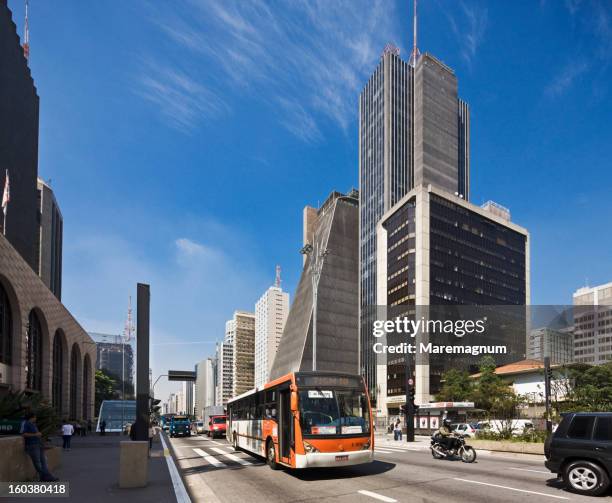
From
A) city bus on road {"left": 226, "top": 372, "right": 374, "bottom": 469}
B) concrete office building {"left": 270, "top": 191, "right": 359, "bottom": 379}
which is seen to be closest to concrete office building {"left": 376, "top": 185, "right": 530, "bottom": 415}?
concrete office building {"left": 270, "top": 191, "right": 359, "bottom": 379}

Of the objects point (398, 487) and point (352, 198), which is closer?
point (398, 487)

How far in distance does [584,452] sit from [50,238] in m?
135

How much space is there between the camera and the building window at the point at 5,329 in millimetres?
36000

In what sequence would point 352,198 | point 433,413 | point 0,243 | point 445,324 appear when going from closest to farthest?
point 0,243, point 433,413, point 445,324, point 352,198

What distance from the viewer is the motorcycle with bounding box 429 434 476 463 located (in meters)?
16.9

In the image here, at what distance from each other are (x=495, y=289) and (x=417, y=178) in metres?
31.5

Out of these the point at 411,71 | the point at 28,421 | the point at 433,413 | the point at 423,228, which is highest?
the point at 411,71

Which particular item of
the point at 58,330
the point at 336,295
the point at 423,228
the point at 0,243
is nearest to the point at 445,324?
the point at 423,228

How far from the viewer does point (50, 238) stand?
126m

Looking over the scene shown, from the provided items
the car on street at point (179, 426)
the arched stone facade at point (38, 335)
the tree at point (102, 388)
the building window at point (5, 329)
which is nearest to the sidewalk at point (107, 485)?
the arched stone facade at point (38, 335)

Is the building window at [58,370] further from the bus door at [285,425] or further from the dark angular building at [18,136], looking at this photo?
the bus door at [285,425]

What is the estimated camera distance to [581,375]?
56.9m

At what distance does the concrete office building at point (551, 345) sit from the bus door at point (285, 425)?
8425 centimetres

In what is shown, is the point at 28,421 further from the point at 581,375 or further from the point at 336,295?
the point at 336,295
